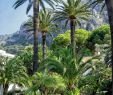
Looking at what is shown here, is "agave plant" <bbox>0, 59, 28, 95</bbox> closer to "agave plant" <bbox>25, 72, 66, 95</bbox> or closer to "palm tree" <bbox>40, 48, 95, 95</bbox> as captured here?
"agave plant" <bbox>25, 72, 66, 95</bbox>

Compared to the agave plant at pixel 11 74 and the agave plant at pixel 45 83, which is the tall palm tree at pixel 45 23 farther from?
the agave plant at pixel 45 83

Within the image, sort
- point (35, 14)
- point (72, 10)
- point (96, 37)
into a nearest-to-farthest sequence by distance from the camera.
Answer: point (35, 14), point (72, 10), point (96, 37)

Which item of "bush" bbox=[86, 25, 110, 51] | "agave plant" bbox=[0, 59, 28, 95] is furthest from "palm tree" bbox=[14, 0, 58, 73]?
"bush" bbox=[86, 25, 110, 51]

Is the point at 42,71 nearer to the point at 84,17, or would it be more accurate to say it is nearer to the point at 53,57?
the point at 53,57

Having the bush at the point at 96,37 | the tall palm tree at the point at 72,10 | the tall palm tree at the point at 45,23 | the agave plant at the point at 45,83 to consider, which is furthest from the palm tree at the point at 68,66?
the bush at the point at 96,37

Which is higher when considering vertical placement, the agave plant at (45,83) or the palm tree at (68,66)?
the palm tree at (68,66)

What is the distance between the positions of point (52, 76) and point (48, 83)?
0.77 metres

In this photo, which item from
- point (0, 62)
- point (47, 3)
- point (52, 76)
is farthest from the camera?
point (0, 62)

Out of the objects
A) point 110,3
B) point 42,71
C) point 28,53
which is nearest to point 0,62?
point 42,71

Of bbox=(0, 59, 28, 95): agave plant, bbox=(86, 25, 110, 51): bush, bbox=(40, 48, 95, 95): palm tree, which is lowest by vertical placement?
bbox=(0, 59, 28, 95): agave plant

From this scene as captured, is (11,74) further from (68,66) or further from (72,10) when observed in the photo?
(68,66)

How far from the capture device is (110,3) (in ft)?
84.9

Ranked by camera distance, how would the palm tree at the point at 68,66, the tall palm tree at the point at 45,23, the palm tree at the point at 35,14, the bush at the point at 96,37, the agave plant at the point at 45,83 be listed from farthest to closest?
1. the bush at the point at 96,37
2. the tall palm tree at the point at 45,23
3. the palm tree at the point at 35,14
4. the palm tree at the point at 68,66
5. the agave plant at the point at 45,83

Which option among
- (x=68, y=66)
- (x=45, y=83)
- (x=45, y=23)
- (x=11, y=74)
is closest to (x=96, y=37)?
(x=45, y=23)
